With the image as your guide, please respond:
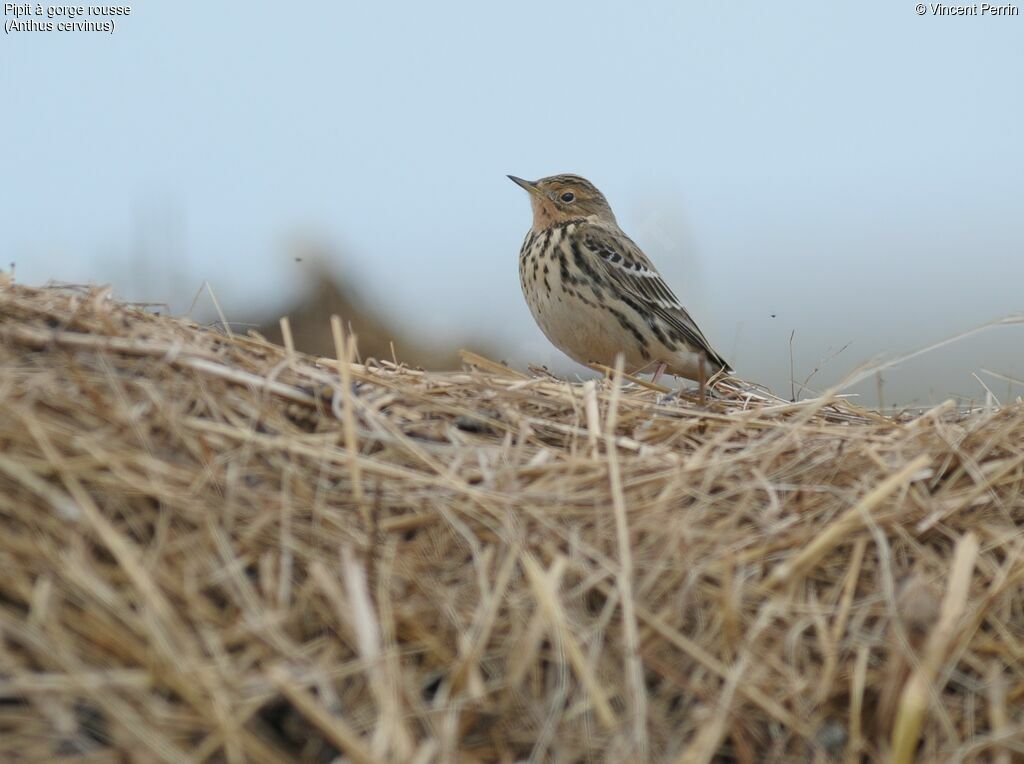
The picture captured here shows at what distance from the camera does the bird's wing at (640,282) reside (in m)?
6.54

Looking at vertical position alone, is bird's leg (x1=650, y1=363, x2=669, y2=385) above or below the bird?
below

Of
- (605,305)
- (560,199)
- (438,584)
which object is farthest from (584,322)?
(438,584)

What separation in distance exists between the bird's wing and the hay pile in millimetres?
3325

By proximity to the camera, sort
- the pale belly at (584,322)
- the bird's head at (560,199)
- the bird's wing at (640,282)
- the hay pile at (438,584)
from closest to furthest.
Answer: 1. the hay pile at (438,584)
2. the pale belly at (584,322)
3. the bird's wing at (640,282)
4. the bird's head at (560,199)

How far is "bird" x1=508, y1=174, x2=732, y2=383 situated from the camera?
6.43 meters

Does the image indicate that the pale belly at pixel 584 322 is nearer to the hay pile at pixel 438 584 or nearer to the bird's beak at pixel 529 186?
the bird's beak at pixel 529 186

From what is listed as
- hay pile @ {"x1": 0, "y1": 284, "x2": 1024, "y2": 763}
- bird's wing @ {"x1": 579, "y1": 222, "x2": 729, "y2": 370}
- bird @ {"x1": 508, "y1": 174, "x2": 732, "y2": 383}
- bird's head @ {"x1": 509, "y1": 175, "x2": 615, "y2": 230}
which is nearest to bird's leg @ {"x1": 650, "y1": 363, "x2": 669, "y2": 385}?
bird @ {"x1": 508, "y1": 174, "x2": 732, "y2": 383}

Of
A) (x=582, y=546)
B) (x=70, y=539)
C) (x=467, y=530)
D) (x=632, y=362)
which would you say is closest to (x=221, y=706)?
(x=70, y=539)

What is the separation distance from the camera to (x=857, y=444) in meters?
3.39

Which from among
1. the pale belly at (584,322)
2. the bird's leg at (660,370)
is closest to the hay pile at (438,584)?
the pale belly at (584,322)

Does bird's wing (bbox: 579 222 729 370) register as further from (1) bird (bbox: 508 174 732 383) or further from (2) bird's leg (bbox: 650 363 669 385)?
(2) bird's leg (bbox: 650 363 669 385)

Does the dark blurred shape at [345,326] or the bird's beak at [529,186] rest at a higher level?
the bird's beak at [529,186]

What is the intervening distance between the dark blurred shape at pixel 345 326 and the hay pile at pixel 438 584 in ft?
13.4

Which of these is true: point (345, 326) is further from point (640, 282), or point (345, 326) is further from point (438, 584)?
point (438, 584)
